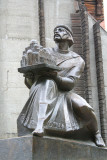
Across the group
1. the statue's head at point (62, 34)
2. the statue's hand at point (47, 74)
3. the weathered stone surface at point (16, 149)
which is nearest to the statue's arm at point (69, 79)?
the statue's hand at point (47, 74)

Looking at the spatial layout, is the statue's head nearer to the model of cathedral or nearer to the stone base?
the model of cathedral

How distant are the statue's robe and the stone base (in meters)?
0.24

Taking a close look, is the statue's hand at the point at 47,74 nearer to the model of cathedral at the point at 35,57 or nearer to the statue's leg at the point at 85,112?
the model of cathedral at the point at 35,57

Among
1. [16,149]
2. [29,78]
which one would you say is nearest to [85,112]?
[29,78]

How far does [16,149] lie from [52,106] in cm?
88

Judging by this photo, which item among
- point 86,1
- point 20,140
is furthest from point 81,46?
point 20,140

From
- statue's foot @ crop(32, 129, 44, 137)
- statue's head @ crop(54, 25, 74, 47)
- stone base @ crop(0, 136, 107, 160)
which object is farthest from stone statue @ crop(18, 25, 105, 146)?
statue's head @ crop(54, 25, 74, 47)

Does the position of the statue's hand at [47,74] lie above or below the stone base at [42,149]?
above

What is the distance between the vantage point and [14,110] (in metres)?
13.9

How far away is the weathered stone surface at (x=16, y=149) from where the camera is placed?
540 centimetres

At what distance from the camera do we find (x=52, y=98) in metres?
6.12

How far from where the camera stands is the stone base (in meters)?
5.41

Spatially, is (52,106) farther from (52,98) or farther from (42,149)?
(42,149)

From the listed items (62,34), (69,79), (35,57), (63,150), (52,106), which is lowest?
(63,150)
